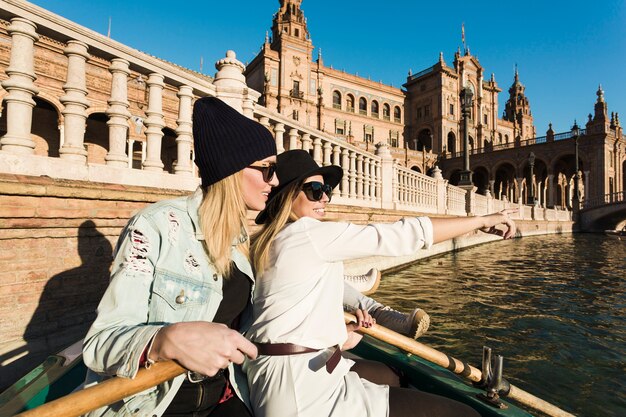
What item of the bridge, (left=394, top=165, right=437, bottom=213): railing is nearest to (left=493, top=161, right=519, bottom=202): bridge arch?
the bridge

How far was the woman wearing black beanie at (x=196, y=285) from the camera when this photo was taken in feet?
3.35

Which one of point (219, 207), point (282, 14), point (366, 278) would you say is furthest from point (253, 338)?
point (282, 14)

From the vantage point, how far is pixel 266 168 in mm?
1667

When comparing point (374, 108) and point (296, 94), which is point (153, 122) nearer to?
point (296, 94)

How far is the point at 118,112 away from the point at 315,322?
3.01 meters

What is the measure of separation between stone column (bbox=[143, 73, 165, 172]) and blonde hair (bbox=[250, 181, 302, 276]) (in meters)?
2.37

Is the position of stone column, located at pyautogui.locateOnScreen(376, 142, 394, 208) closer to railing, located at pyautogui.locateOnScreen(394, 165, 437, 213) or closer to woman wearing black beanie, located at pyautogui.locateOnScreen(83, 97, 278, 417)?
railing, located at pyautogui.locateOnScreen(394, 165, 437, 213)

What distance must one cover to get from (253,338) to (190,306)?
0.38m

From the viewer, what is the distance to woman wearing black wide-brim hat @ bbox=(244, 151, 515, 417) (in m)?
1.42

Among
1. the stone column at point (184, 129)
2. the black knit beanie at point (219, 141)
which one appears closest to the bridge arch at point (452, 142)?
the stone column at point (184, 129)

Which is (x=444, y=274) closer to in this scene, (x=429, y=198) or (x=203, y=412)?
(x=429, y=198)

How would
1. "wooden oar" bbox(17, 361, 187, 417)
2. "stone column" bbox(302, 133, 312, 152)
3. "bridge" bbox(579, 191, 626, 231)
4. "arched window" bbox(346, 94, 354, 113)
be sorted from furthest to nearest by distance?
"arched window" bbox(346, 94, 354, 113), "bridge" bbox(579, 191, 626, 231), "stone column" bbox(302, 133, 312, 152), "wooden oar" bbox(17, 361, 187, 417)

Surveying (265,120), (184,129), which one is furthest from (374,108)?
(184,129)

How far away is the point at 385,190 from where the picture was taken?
9.05 meters
